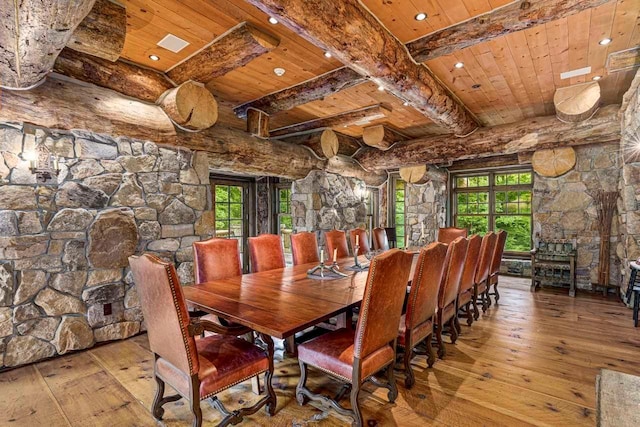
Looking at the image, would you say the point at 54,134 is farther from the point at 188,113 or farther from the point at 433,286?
the point at 433,286

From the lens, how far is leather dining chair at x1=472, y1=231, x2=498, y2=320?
353 centimetres

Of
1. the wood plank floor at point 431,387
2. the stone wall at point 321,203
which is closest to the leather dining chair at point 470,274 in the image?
the wood plank floor at point 431,387

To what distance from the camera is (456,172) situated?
702 cm

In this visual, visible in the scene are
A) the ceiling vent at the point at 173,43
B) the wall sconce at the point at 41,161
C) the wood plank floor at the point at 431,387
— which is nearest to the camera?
the wood plank floor at the point at 431,387

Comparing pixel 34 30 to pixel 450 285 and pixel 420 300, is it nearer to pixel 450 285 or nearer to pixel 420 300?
pixel 420 300

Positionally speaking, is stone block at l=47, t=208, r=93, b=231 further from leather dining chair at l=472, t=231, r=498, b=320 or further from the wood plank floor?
leather dining chair at l=472, t=231, r=498, b=320

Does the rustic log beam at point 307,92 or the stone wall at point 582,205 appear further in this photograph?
the stone wall at point 582,205

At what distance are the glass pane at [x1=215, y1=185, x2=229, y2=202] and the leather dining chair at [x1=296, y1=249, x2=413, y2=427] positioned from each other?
4.19 meters

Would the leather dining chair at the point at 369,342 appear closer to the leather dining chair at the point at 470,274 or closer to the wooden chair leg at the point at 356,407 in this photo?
the wooden chair leg at the point at 356,407

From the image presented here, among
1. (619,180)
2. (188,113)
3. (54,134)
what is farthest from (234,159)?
(619,180)

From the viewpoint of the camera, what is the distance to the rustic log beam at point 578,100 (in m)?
3.52

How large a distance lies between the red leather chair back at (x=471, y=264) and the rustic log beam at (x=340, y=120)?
6.56 ft

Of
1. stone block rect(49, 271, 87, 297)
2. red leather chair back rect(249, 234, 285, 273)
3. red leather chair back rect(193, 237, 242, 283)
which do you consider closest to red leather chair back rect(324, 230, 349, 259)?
red leather chair back rect(249, 234, 285, 273)

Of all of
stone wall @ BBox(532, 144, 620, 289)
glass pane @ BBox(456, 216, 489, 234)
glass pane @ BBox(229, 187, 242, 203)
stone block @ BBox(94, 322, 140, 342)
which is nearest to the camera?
stone block @ BBox(94, 322, 140, 342)
